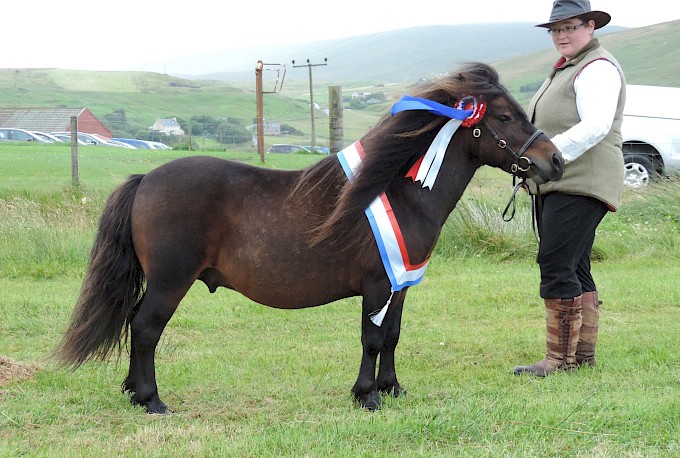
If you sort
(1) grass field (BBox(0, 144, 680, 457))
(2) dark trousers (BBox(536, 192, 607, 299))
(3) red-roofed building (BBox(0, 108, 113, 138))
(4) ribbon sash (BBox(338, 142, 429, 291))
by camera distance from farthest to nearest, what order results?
(3) red-roofed building (BBox(0, 108, 113, 138)), (2) dark trousers (BBox(536, 192, 607, 299)), (4) ribbon sash (BBox(338, 142, 429, 291)), (1) grass field (BBox(0, 144, 680, 457))

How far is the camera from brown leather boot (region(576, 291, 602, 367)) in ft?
18.1

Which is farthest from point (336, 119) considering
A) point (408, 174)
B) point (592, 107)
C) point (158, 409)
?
point (158, 409)

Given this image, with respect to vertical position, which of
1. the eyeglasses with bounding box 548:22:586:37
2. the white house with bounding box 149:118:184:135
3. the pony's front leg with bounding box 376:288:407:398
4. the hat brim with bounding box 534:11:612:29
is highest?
the hat brim with bounding box 534:11:612:29

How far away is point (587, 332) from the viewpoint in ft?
18.1

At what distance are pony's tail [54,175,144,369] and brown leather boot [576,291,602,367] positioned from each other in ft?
10.5

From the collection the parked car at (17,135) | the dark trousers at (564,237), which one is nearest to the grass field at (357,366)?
the dark trousers at (564,237)

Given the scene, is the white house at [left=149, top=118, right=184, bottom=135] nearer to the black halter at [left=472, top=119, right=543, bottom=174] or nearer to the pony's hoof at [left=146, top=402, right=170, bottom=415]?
the pony's hoof at [left=146, top=402, right=170, bottom=415]

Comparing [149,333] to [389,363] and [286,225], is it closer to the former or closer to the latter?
[286,225]

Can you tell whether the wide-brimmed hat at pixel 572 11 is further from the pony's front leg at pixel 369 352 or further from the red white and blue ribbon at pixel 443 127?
the pony's front leg at pixel 369 352

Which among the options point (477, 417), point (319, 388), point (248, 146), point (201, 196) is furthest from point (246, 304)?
point (248, 146)

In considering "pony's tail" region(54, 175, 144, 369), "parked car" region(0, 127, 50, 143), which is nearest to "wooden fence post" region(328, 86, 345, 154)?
"pony's tail" region(54, 175, 144, 369)

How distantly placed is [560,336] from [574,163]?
1253 millimetres

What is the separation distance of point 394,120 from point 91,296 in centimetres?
216

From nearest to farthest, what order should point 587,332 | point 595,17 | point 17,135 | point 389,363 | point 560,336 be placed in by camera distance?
1. point 389,363
2. point 595,17
3. point 560,336
4. point 587,332
5. point 17,135
